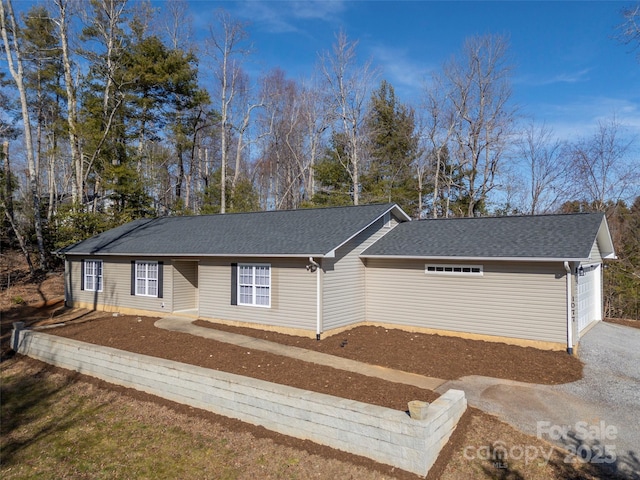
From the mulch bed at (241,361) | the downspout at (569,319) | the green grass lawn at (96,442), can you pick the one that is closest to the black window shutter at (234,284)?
the mulch bed at (241,361)

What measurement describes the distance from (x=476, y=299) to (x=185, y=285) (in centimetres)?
1023

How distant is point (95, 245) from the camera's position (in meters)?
17.8

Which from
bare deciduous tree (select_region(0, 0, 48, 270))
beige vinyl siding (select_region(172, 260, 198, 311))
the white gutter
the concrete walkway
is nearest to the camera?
the concrete walkway

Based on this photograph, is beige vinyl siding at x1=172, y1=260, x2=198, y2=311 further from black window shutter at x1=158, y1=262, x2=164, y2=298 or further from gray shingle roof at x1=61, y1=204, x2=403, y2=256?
gray shingle roof at x1=61, y1=204, x2=403, y2=256

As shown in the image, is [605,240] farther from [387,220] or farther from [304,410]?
[304,410]

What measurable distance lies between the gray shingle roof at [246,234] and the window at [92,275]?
0.60 m

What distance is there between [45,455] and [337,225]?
30.5 feet

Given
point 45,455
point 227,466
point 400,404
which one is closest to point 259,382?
point 227,466

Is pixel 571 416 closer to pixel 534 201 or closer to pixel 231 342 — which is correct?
pixel 231 342

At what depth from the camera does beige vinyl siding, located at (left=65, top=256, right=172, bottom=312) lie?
1516 centimetres

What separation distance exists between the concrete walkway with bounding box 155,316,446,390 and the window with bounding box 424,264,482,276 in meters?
3.92

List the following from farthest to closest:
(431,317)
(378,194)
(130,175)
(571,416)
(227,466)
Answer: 1. (378,194)
2. (130,175)
3. (431,317)
4. (571,416)
5. (227,466)

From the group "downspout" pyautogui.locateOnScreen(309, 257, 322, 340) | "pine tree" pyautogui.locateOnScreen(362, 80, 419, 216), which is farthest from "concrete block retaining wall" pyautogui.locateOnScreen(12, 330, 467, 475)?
"pine tree" pyautogui.locateOnScreen(362, 80, 419, 216)

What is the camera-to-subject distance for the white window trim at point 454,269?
11.4 m
